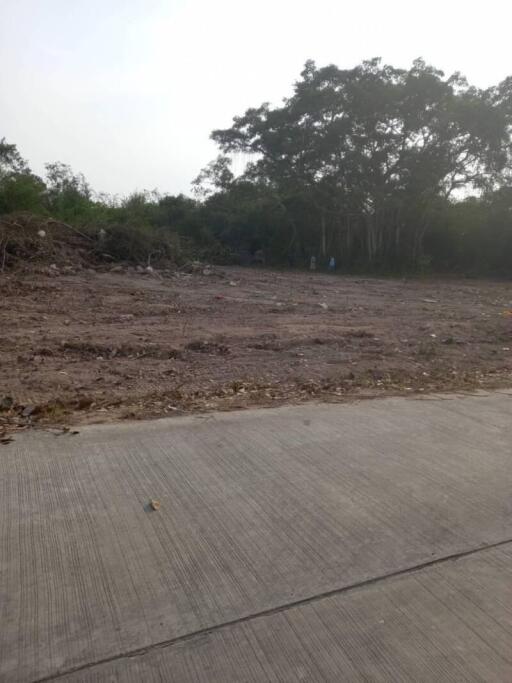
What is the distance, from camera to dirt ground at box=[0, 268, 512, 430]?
18.8 ft

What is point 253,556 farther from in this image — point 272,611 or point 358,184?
point 358,184

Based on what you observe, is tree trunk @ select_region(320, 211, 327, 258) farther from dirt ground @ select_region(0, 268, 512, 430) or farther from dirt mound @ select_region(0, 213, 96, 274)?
dirt ground @ select_region(0, 268, 512, 430)

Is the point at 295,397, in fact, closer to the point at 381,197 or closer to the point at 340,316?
the point at 340,316

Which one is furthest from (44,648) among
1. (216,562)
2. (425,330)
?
(425,330)

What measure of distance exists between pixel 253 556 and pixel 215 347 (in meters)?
5.94

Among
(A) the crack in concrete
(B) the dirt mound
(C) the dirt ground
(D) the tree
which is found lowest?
(C) the dirt ground

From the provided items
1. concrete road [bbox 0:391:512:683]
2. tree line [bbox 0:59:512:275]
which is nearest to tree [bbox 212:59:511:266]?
tree line [bbox 0:59:512:275]

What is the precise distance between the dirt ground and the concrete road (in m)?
1.21

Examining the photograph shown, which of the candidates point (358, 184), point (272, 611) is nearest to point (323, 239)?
point (358, 184)

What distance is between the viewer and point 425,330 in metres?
11.1

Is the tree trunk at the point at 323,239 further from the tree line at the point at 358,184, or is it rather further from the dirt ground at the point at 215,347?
the dirt ground at the point at 215,347

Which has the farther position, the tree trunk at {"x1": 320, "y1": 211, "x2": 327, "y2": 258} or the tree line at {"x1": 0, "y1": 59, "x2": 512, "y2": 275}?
the tree trunk at {"x1": 320, "y1": 211, "x2": 327, "y2": 258}

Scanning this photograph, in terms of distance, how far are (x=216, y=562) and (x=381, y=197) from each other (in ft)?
89.8

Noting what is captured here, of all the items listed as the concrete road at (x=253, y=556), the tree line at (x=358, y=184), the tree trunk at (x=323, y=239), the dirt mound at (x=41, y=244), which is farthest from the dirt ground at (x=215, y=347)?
the tree trunk at (x=323, y=239)
